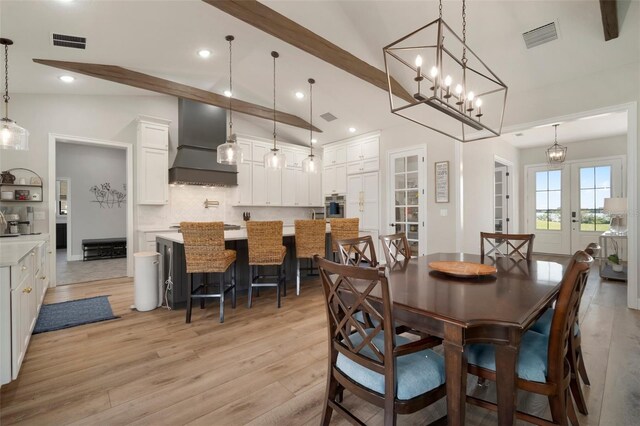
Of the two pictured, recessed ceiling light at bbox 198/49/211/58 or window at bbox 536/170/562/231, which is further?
window at bbox 536/170/562/231

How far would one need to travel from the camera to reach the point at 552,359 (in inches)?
48.8

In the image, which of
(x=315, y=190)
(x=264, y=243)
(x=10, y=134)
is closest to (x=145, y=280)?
(x=264, y=243)

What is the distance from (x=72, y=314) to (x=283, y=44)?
13.9ft

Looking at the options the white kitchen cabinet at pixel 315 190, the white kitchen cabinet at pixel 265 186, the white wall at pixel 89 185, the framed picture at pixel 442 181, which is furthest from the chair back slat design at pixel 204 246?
the white wall at pixel 89 185

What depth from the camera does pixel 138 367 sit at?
2.12 meters

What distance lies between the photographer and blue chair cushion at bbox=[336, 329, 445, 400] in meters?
1.16

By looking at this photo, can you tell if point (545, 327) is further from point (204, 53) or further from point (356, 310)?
point (204, 53)

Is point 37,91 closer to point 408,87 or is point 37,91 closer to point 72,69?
point 72,69

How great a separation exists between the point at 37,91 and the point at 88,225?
3957mm

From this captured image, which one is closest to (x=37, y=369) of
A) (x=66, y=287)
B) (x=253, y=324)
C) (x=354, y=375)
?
(x=253, y=324)

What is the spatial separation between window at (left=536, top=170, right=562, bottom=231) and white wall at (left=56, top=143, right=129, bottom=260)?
35.2ft

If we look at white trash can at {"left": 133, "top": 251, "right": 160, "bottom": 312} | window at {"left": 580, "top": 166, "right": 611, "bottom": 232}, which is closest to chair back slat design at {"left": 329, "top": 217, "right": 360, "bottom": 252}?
white trash can at {"left": 133, "top": 251, "right": 160, "bottom": 312}

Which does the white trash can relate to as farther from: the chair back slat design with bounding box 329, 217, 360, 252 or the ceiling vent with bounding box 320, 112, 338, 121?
the ceiling vent with bounding box 320, 112, 338, 121

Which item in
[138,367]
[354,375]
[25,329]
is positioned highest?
[354,375]
